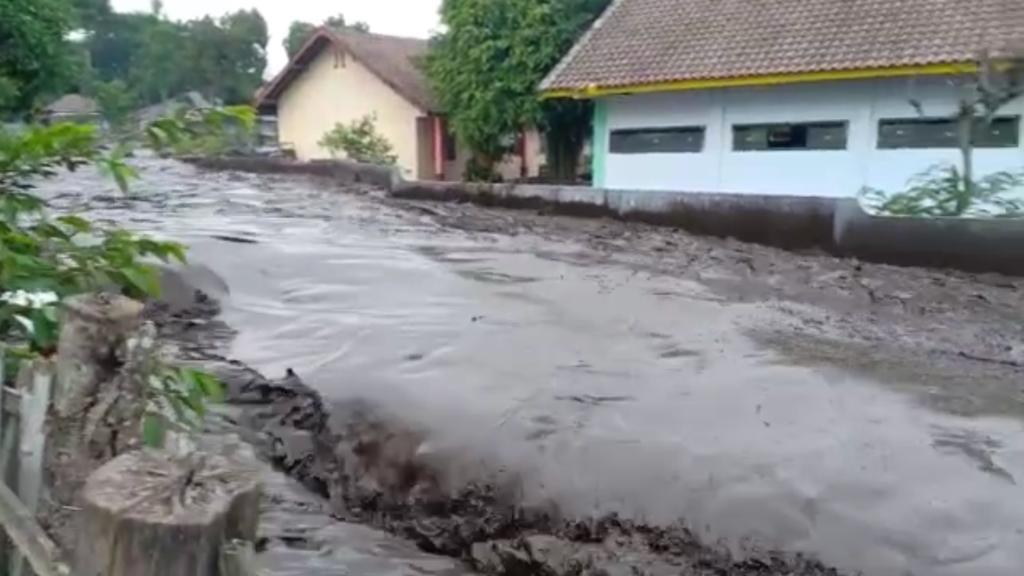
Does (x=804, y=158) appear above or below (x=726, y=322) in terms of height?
above

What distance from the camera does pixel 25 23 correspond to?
21469mm

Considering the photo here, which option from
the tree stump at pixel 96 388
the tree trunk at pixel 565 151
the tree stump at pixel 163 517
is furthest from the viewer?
the tree trunk at pixel 565 151

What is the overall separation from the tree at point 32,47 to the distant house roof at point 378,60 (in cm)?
651

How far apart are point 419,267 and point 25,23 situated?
16362mm

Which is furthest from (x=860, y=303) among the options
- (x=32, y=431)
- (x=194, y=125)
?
(x=32, y=431)

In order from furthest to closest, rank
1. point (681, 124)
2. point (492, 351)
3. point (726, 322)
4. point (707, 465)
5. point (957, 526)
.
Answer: point (681, 124) < point (726, 322) < point (492, 351) < point (707, 465) < point (957, 526)

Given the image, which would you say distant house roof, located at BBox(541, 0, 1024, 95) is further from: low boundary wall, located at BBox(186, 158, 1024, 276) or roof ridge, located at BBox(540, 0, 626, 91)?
low boundary wall, located at BBox(186, 158, 1024, 276)

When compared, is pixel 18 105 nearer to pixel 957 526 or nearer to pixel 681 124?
pixel 681 124

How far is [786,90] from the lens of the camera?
48.5 ft

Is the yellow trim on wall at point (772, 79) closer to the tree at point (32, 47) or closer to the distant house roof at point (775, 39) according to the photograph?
the distant house roof at point (775, 39)

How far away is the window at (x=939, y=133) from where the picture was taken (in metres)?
12.9

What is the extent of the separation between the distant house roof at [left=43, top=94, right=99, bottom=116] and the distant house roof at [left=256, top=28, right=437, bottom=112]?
495 centimetres

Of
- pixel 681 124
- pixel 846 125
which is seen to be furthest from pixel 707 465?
pixel 681 124

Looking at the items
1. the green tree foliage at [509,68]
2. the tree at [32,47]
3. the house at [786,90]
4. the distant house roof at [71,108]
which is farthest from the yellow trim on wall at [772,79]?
the tree at [32,47]
